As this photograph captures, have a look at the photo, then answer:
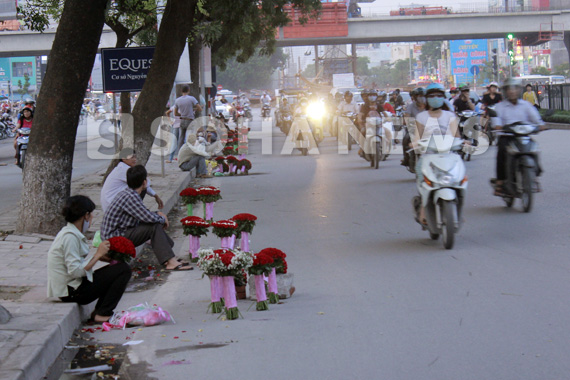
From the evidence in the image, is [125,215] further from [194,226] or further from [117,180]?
[117,180]

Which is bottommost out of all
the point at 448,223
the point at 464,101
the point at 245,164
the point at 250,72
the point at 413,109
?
the point at 448,223

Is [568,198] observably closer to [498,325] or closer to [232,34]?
[498,325]

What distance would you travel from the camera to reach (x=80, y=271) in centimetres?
666

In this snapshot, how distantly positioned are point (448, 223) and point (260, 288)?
2.80 m

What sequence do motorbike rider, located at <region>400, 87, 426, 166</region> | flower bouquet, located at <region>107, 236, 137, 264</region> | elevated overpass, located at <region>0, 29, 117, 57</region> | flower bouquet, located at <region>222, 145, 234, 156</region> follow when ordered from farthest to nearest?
1. elevated overpass, located at <region>0, 29, 117, 57</region>
2. flower bouquet, located at <region>222, 145, 234, 156</region>
3. motorbike rider, located at <region>400, 87, 426, 166</region>
4. flower bouquet, located at <region>107, 236, 137, 264</region>

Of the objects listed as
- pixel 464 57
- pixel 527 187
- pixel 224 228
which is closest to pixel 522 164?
pixel 527 187

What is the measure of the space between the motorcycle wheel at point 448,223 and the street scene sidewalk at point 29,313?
372 centimetres

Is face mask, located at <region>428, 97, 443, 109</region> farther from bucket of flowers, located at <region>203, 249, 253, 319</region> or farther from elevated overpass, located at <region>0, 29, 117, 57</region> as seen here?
elevated overpass, located at <region>0, 29, 117, 57</region>

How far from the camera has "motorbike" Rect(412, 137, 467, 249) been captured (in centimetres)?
904

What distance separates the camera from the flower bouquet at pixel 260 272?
6852 mm

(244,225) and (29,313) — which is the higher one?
(244,225)

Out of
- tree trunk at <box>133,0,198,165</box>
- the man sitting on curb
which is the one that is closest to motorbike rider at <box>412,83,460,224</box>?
the man sitting on curb

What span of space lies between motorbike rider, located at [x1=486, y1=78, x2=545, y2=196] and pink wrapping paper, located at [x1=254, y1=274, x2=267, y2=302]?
5.71m

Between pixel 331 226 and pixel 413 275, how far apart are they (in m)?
3.48
